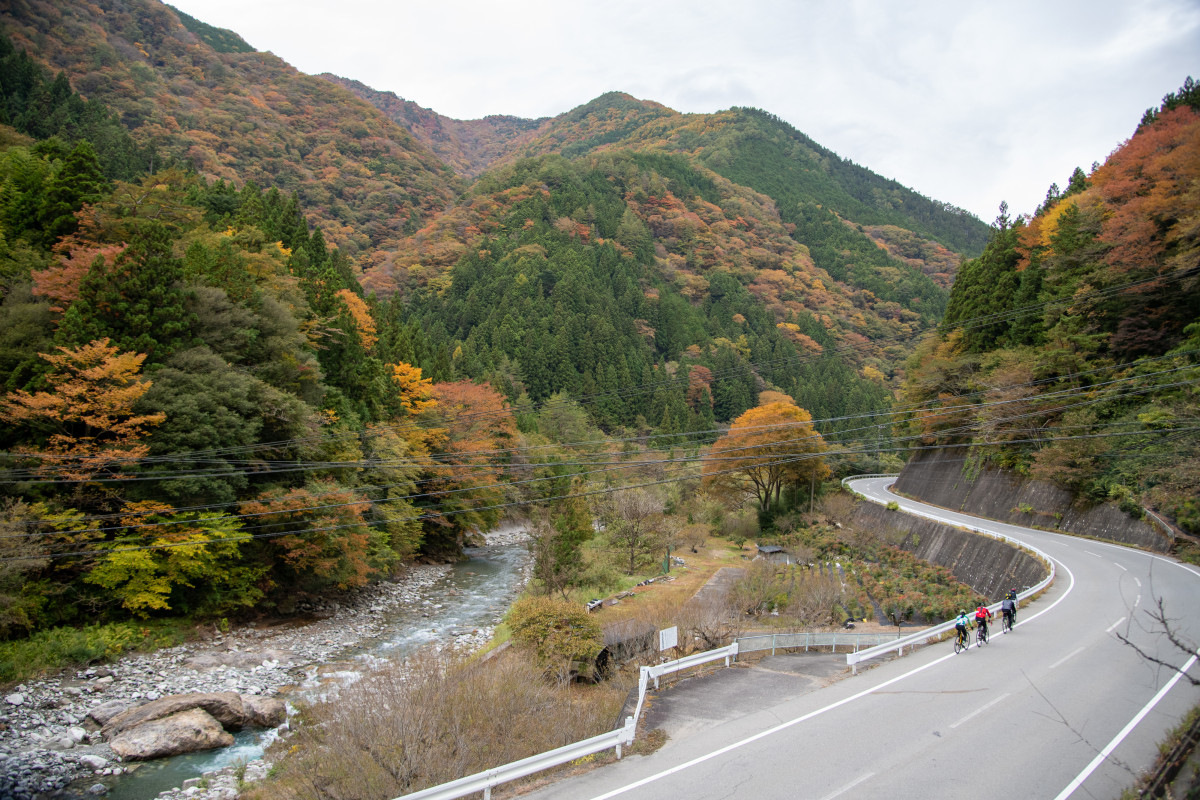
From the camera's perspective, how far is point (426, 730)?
8.54m

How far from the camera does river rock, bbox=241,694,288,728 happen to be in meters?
15.4

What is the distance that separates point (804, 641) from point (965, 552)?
16368 millimetres

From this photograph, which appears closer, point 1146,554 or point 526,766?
point 526,766

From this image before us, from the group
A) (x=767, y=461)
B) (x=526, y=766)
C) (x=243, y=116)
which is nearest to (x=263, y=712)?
(x=526, y=766)

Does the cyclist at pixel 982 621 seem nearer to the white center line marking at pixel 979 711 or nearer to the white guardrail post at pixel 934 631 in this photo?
the white guardrail post at pixel 934 631

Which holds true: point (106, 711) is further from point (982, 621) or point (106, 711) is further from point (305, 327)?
point (305, 327)

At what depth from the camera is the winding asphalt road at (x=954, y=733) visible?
7785mm

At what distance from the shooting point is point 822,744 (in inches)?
357

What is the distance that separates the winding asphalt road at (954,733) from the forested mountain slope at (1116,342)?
8.54m

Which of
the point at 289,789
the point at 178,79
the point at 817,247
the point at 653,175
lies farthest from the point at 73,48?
the point at 817,247

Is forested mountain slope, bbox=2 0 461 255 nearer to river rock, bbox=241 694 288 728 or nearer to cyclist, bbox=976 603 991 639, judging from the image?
river rock, bbox=241 694 288 728

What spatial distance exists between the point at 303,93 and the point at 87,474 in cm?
14824

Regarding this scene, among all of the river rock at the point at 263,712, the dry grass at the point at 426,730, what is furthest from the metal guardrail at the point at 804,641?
the river rock at the point at 263,712

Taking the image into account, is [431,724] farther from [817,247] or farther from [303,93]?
[303,93]
